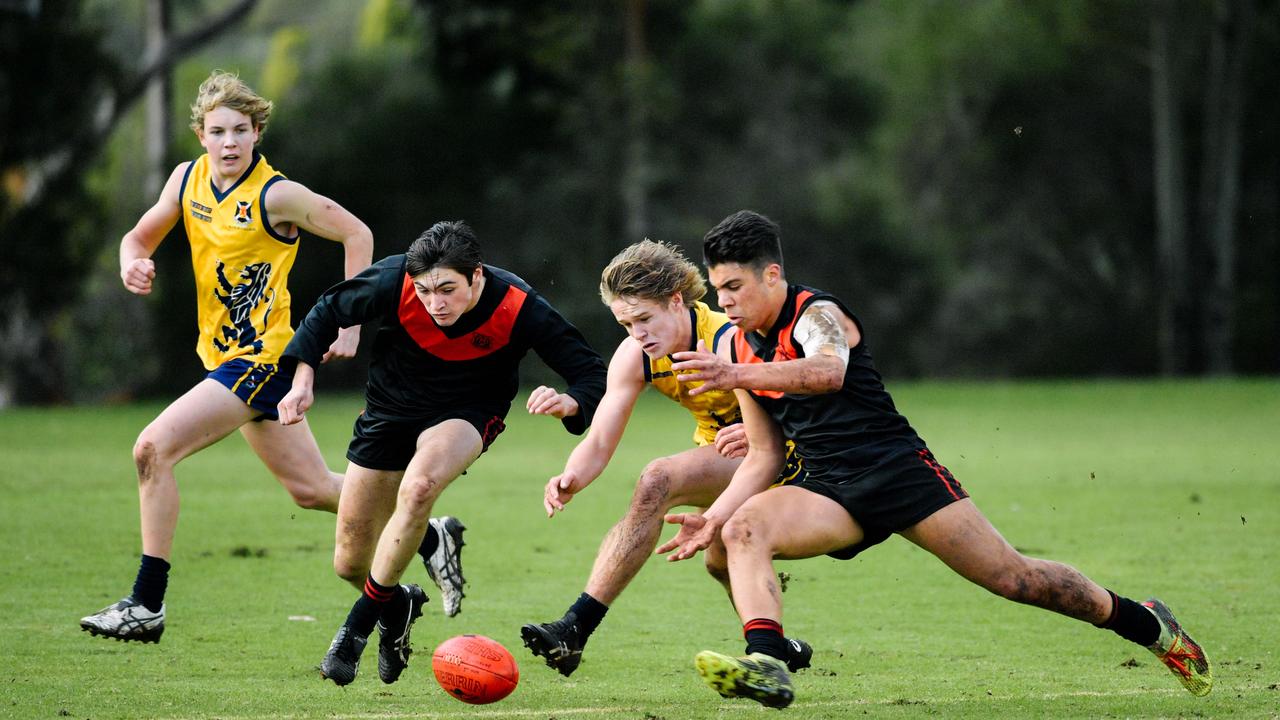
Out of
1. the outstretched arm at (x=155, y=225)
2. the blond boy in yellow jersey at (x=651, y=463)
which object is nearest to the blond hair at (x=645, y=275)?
the blond boy in yellow jersey at (x=651, y=463)

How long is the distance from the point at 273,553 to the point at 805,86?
23730mm

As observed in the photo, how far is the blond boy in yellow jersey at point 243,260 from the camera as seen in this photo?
717 cm

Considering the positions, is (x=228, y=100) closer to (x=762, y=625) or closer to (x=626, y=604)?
(x=626, y=604)

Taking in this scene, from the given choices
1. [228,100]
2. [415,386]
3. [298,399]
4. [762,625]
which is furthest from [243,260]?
[762,625]

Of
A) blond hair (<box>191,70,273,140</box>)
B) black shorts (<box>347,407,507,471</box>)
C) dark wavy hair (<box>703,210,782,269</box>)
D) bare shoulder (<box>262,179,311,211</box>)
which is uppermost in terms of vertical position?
blond hair (<box>191,70,273,140</box>)

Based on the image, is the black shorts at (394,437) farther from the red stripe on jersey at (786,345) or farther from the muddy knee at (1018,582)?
the muddy knee at (1018,582)

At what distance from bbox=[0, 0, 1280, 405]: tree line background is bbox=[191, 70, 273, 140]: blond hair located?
783 inches

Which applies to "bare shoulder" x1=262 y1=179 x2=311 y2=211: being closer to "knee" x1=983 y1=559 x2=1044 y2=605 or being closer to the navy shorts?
the navy shorts

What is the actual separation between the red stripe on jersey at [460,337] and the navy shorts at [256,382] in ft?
2.91

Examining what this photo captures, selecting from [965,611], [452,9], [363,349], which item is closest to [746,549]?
[965,611]

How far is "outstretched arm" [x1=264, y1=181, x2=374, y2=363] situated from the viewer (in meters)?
7.24

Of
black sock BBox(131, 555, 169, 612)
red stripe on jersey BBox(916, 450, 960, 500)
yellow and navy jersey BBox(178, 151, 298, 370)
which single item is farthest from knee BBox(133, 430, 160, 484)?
red stripe on jersey BBox(916, 450, 960, 500)

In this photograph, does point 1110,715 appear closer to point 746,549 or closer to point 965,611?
point 746,549

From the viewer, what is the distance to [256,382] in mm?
7191
